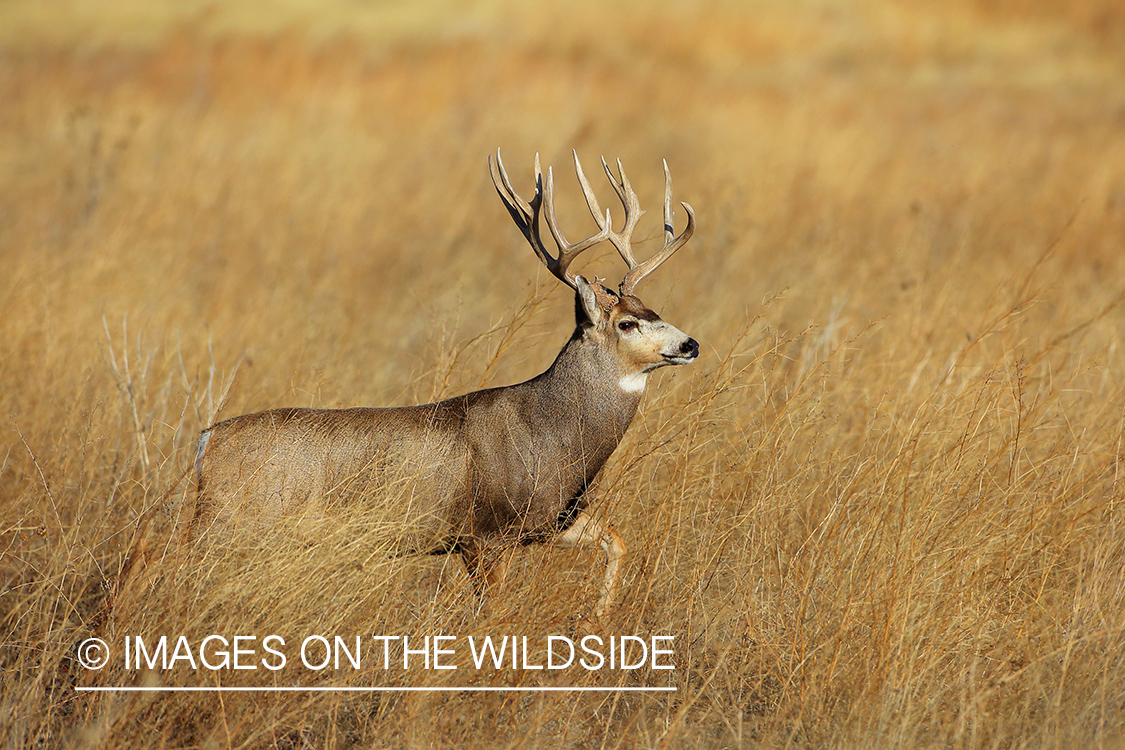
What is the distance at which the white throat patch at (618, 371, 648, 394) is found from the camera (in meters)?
4.46

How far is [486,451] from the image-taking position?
170 inches

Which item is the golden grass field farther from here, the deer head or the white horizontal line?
the deer head

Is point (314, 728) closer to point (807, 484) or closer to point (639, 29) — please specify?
point (807, 484)

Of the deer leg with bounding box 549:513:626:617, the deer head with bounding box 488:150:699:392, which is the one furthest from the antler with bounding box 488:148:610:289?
the deer leg with bounding box 549:513:626:617

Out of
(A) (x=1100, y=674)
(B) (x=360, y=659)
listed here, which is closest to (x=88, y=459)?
(B) (x=360, y=659)

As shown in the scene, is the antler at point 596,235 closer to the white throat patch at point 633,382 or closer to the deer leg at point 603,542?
the white throat patch at point 633,382

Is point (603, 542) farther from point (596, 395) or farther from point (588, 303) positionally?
point (588, 303)

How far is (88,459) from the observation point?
16.1 feet

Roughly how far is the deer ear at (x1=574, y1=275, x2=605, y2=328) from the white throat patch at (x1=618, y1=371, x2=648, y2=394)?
25cm

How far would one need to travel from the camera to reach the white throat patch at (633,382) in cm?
446

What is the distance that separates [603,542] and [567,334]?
294 cm

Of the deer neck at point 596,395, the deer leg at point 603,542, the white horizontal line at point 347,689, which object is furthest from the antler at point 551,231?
the white horizontal line at point 347,689

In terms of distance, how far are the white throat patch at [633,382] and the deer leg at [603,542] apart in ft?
1.79

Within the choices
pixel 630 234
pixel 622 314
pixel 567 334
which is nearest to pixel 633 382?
pixel 622 314
